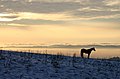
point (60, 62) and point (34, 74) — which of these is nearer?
point (34, 74)

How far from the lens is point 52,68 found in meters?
27.7

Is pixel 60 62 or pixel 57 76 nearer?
pixel 57 76

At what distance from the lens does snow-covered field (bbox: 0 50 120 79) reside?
83.5 feet

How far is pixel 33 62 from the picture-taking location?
29.0 metres

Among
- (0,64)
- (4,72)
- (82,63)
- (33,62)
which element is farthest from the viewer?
(82,63)

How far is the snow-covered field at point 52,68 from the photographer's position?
25.4 meters

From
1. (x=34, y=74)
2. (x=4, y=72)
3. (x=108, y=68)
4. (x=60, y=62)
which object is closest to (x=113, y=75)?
(x=108, y=68)

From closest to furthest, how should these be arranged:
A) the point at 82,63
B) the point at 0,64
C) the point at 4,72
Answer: the point at 4,72
the point at 0,64
the point at 82,63

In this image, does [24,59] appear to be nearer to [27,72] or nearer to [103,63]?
[27,72]

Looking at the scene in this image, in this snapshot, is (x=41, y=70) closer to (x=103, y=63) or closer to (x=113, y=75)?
(x=113, y=75)

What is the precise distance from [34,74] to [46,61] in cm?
480

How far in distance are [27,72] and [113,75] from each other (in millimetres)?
6920

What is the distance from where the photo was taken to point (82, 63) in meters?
31.4

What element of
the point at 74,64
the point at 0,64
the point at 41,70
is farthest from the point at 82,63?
the point at 0,64
